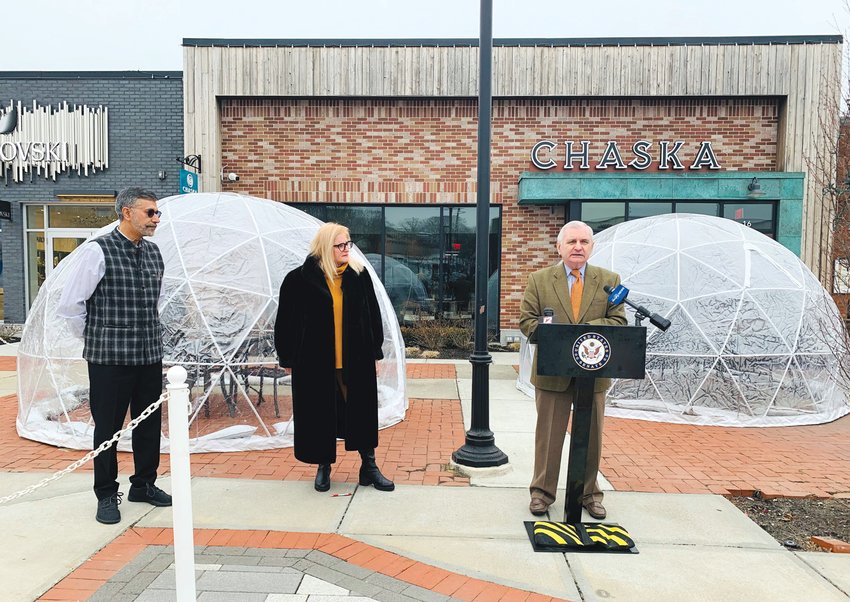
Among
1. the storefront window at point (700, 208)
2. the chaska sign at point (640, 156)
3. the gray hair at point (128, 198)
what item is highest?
the chaska sign at point (640, 156)

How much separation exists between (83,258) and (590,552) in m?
3.86

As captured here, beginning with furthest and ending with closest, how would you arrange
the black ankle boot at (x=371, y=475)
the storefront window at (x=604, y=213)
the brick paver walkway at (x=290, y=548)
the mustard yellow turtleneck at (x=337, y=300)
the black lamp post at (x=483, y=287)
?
the storefront window at (x=604, y=213), the black lamp post at (x=483, y=287), the black ankle boot at (x=371, y=475), the mustard yellow turtleneck at (x=337, y=300), the brick paver walkway at (x=290, y=548)

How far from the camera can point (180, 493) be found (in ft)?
8.58

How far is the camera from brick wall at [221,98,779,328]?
12.9m

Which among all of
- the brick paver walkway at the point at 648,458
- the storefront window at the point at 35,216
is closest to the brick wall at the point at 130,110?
the storefront window at the point at 35,216

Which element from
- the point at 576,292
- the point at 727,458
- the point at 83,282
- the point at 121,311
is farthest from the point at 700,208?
the point at 83,282

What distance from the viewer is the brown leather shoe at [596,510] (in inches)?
157

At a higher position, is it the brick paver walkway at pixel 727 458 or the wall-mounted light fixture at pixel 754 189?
the wall-mounted light fixture at pixel 754 189

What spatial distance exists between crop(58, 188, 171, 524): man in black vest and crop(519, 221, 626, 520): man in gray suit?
271cm

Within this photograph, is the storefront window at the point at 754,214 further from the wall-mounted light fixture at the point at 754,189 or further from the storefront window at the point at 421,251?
the storefront window at the point at 421,251

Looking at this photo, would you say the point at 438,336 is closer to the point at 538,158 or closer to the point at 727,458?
the point at 538,158

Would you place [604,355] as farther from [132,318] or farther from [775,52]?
[775,52]

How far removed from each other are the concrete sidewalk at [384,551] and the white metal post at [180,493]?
19.5 inches

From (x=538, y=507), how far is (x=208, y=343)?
3.47 m
